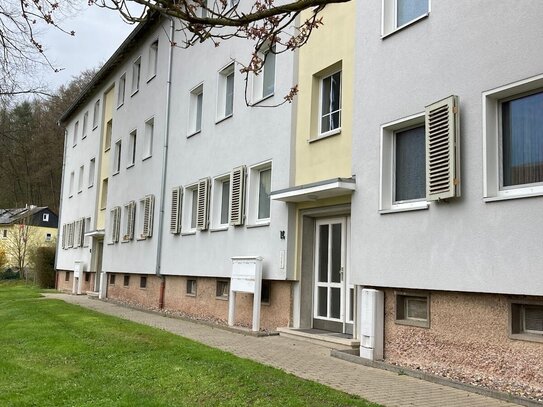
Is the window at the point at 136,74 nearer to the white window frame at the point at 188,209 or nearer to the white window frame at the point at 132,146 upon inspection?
the white window frame at the point at 132,146

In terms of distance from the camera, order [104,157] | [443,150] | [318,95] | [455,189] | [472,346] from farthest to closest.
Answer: [104,157] < [318,95] < [443,150] < [455,189] < [472,346]

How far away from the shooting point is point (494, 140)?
7582mm

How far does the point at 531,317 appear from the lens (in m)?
6.93

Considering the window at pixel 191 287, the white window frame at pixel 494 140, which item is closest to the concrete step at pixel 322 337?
the white window frame at pixel 494 140

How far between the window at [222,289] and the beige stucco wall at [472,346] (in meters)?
6.69

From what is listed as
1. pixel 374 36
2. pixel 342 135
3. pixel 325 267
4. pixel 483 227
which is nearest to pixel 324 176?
pixel 342 135

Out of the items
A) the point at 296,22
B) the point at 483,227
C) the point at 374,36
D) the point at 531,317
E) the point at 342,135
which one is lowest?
the point at 531,317

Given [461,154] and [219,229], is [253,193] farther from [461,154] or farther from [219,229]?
[461,154]

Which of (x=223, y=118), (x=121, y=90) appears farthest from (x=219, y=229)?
(x=121, y=90)

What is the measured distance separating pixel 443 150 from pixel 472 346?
8.54 ft

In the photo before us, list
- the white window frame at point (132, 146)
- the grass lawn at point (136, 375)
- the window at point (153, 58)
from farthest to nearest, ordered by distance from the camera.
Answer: the white window frame at point (132, 146), the window at point (153, 58), the grass lawn at point (136, 375)

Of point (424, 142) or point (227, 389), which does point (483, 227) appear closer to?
point (424, 142)

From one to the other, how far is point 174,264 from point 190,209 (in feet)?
5.70

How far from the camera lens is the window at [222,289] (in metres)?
14.8
